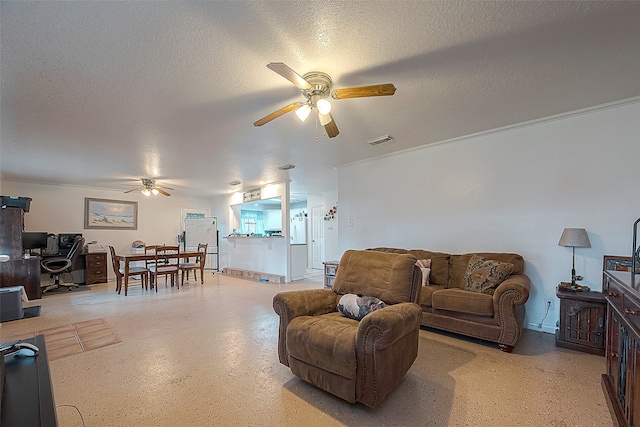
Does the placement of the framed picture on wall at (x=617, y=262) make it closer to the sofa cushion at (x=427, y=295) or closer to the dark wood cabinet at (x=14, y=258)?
the sofa cushion at (x=427, y=295)

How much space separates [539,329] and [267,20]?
3.94 m

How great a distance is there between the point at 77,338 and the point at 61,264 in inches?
149

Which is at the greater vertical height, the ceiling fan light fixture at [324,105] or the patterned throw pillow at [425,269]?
the ceiling fan light fixture at [324,105]

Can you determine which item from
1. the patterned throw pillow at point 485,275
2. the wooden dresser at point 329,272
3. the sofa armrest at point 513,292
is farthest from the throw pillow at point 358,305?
the wooden dresser at point 329,272

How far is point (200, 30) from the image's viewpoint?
65.3 inches

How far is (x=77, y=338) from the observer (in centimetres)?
298

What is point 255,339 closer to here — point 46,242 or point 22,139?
point 22,139

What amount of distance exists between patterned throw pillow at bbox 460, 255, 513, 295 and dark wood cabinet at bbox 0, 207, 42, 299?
684 cm

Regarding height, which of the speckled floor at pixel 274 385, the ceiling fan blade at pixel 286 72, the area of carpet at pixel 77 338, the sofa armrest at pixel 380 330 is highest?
the ceiling fan blade at pixel 286 72

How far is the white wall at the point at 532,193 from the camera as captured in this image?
273cm

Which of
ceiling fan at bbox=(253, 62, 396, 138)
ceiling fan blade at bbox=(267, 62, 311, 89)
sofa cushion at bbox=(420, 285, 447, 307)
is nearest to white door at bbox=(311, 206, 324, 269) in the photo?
sofa cushion at bbox=(420, 285, 447, 307)

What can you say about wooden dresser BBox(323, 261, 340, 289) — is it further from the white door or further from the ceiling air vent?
the white door

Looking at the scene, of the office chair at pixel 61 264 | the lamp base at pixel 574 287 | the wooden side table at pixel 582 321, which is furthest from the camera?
the office chair at pixel 61 264

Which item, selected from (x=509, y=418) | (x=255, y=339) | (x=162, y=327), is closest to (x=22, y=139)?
(x=162, y=327)
